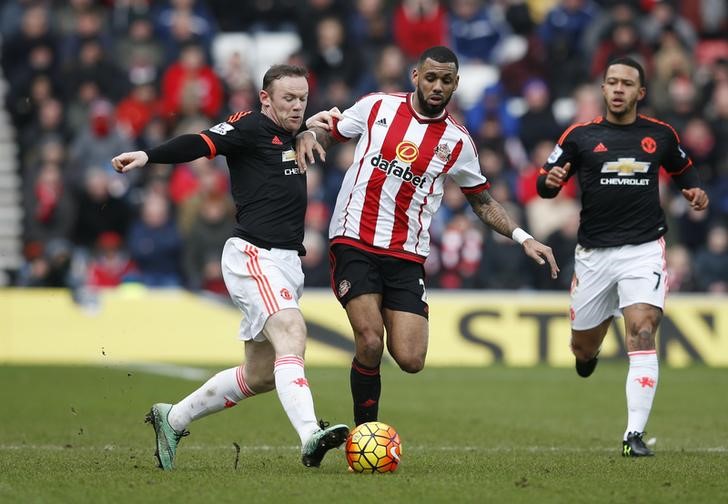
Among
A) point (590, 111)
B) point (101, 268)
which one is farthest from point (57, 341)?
point (590, 111)

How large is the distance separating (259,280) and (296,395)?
2.59ft

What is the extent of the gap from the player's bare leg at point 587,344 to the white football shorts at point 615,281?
64 mm

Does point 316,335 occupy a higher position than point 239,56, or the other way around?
point 239,56

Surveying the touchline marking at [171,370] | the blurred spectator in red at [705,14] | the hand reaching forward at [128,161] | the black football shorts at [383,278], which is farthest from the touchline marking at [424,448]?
the blurred spectator in red at [705,14]

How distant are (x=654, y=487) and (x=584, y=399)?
6.52 metres

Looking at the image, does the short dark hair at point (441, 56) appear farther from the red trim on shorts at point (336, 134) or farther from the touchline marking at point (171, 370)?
the touchline marking at point (171, 370)

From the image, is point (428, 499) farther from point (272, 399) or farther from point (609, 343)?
point (609, 343)

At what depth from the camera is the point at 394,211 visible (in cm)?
905

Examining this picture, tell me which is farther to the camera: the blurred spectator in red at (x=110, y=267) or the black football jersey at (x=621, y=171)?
the blurred spectator in red at (x=110, y=267)

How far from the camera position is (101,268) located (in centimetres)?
1902

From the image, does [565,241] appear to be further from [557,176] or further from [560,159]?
[557,176]

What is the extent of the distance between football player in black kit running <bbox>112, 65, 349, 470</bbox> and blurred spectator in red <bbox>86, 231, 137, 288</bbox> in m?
10.6

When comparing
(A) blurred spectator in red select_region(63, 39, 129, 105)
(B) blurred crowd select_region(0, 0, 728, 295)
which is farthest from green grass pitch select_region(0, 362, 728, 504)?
(A) blurred spectator in red select_region(63, 39, 129, 105)

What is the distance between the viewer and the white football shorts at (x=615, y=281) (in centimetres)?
961
